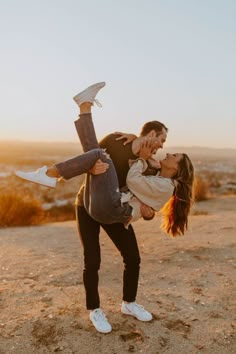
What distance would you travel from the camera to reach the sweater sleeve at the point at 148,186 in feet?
11.0

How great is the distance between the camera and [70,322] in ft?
12.7

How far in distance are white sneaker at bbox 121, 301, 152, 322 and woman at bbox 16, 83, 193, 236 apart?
101 cm

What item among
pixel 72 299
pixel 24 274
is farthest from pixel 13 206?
pixel 72 299

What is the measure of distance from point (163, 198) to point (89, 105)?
919 mm

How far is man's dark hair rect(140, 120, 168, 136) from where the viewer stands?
347 centimetres

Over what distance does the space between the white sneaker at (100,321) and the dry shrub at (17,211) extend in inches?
244

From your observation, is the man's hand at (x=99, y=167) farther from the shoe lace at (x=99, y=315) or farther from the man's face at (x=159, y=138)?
the shoe lace at (x=99, y=315)

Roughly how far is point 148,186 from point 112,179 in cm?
27

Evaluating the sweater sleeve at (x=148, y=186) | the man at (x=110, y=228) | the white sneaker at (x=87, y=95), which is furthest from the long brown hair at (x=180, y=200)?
the white sneaker at (x=87, y=95)

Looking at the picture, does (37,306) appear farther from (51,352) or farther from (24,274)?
(24,274)

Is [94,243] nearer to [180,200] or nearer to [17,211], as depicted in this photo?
[180,200]

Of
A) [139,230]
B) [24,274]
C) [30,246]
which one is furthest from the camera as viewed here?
[139,230]

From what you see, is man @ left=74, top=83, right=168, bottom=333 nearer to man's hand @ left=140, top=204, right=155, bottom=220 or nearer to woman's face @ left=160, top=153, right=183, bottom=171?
man's hand @ left=140, top=204, right=155, bottom=220

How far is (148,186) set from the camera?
335 centimetres
